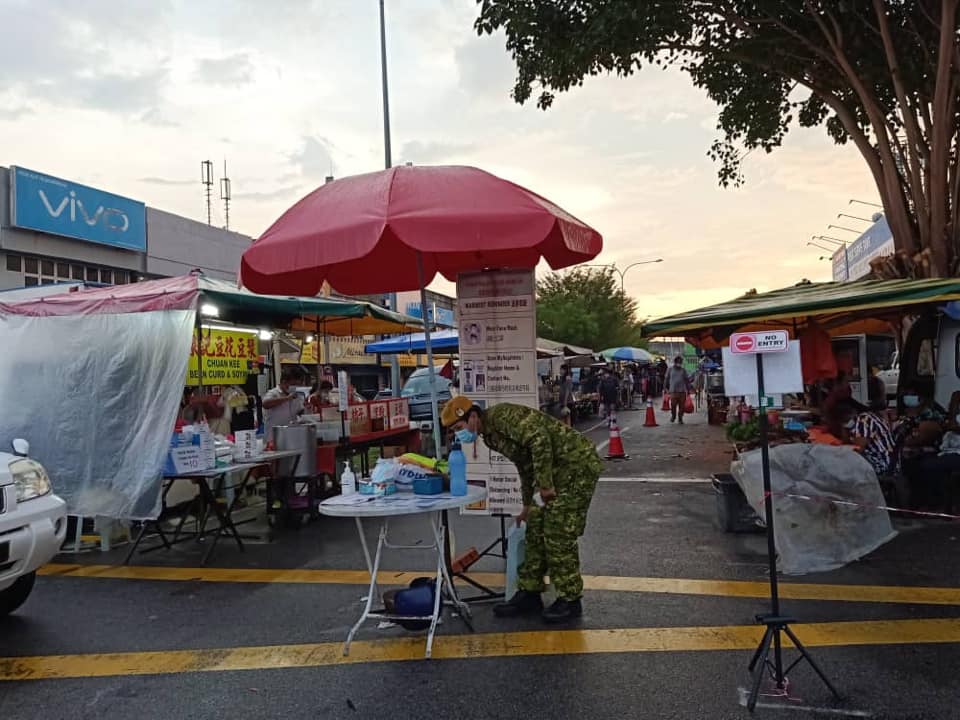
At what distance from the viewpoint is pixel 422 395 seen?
639 inches

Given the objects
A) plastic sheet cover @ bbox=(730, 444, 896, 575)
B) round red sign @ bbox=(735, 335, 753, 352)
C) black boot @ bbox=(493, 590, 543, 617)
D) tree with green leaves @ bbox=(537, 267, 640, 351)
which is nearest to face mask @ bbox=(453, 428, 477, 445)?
black boot @ bbox=(493, 590, 543, 617)

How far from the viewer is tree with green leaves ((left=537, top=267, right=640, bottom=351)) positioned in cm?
4675

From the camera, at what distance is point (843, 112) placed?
41.3 feet

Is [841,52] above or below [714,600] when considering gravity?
above

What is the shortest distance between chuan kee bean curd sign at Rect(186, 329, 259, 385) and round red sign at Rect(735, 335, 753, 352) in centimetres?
1269

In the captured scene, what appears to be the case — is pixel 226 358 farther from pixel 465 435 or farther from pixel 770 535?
pixel 770 535

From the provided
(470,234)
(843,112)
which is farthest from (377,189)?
(843,112)

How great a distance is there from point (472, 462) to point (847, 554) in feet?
10.8

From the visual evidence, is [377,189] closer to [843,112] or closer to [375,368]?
[843,112]

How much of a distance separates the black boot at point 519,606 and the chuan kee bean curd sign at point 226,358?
37.2ft

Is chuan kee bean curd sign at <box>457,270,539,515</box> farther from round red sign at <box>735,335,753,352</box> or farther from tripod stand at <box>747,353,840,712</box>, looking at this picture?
tripod stand at <box>747,353,840,712</box>

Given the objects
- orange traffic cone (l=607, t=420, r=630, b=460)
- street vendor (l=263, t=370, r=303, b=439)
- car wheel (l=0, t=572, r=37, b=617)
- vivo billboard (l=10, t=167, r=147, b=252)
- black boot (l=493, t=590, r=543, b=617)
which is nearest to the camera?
black boot (l=493, t=590, r=543, b=617)

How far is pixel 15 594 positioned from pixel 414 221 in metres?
4.18

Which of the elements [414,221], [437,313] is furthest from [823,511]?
[437,313]
